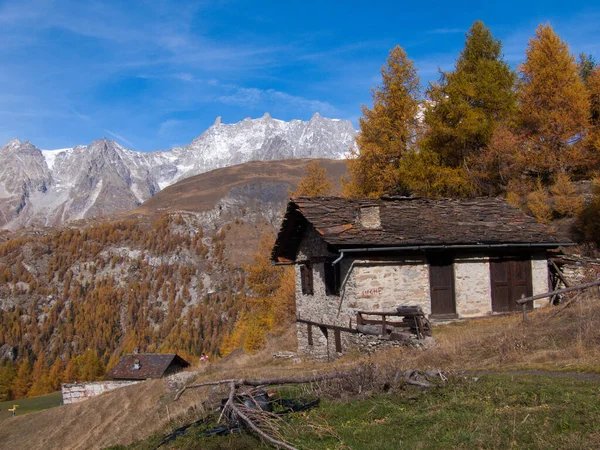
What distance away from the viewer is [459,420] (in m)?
6.80

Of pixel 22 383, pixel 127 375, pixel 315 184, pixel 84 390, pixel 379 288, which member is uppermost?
pixel 315 184

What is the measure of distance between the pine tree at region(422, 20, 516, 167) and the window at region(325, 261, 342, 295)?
1679cm

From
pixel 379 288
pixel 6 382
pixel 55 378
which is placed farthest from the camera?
pixel 55 378

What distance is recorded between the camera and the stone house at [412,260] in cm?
1802

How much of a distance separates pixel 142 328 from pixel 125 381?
11519 centimetres

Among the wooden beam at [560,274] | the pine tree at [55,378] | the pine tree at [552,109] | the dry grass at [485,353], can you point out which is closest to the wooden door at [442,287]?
the dry grass at [485,353]

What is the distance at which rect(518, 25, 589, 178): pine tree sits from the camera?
32.6 metres

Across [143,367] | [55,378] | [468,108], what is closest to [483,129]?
[468,108]

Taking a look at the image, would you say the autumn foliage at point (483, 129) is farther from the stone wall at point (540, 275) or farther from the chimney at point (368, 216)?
the chimney at point (368, 216)

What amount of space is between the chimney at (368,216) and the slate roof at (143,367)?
5576 cm

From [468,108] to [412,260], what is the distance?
61.2ft

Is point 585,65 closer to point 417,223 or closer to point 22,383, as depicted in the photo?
point 417,223

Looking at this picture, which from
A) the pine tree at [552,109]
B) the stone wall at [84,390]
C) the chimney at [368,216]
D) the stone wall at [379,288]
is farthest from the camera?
the stone wall at [84,390]

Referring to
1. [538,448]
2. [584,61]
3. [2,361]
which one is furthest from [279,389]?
[2,361]
